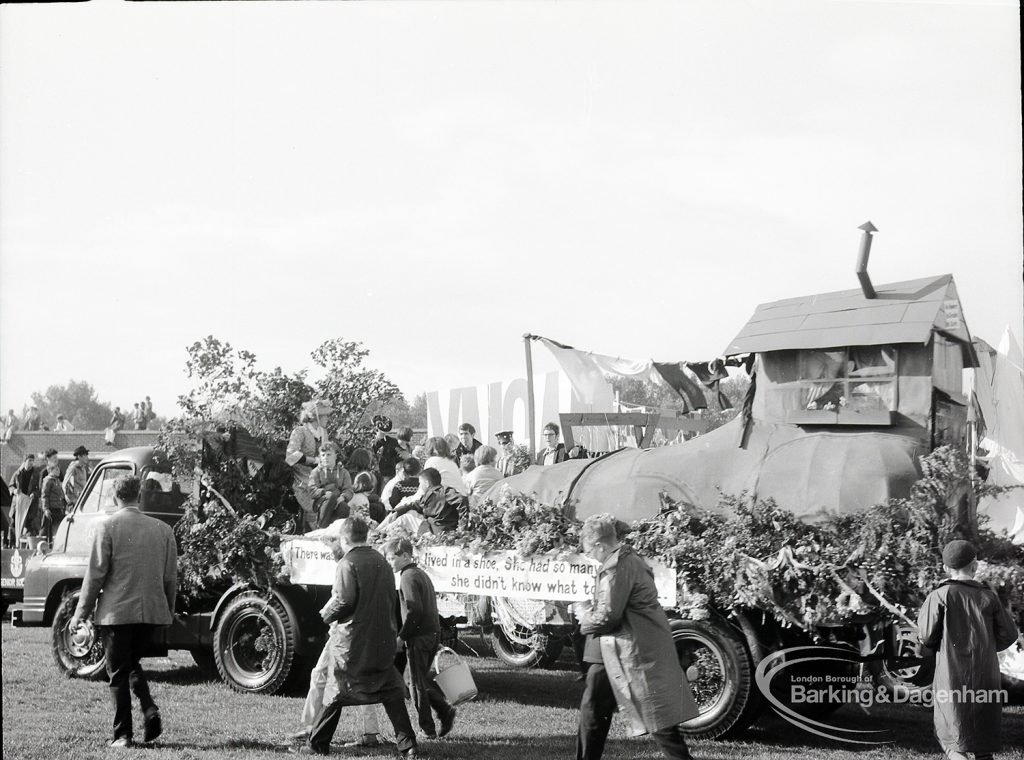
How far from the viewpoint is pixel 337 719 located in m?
7.68

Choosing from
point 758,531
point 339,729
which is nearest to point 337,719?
point 339,729

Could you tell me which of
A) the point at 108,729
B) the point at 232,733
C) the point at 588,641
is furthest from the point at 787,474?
the point at 108,729

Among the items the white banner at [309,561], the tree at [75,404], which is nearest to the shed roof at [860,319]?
the white banner at [309,561]

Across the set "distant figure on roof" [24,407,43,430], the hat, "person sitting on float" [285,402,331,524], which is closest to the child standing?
the hat

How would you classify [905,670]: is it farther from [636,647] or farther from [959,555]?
[636,647]

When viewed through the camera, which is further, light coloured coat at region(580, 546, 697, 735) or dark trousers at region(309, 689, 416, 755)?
dark trousers at region(309, 689, 416, 755)

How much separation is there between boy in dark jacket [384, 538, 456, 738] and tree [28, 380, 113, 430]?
70.2 meters

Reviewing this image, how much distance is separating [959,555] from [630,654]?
6.64 ft

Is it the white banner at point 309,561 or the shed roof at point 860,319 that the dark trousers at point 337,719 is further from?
the shed roof at point 860,319

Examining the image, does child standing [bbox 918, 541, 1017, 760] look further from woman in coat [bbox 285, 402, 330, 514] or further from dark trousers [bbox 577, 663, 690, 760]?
woman in coat [bbox 285, 402, 330, 514]

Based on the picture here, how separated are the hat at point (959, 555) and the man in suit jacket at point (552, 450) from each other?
534 cm

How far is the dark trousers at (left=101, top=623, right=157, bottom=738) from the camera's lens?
7750 millimetres

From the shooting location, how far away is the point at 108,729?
27.4ft

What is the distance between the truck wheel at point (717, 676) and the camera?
8141mm
